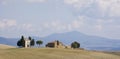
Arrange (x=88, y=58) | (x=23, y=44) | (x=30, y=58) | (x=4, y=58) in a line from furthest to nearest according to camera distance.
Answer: (x=23, y=44) < (x=88, y=58) < (x=30, y=58) < (x=4, y=58)

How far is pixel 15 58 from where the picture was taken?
87.2m

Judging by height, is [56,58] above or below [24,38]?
below

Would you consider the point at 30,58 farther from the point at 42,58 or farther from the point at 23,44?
the point at 23,44

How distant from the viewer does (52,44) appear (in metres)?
181

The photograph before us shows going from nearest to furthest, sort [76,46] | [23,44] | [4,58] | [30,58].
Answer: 1. [4,58]
2. [30,58]
3. [23,44]
4. [76,46]

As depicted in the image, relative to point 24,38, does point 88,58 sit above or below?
below

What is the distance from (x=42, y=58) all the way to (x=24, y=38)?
272 ft

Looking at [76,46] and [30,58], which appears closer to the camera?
[30,58]

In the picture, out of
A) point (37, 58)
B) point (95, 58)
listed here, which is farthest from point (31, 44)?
point (37, 58)

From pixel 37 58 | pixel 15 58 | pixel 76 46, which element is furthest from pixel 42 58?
pixel 76 46

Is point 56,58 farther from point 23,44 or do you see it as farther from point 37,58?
point 23,44

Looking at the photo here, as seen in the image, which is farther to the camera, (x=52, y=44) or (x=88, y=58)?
(x=52, y=44)

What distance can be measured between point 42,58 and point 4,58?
44.5ft

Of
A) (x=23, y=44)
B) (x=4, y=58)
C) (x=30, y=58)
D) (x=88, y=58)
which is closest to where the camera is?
(x=4, y=58)
